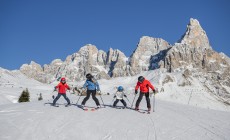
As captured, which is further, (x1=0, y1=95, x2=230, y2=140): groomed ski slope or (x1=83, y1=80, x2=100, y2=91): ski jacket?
(x1=83, y1=80, x2=100, y2=91): ski jacket

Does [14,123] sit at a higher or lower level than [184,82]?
lower

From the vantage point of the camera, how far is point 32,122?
12297 mm

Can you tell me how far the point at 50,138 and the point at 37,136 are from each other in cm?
53

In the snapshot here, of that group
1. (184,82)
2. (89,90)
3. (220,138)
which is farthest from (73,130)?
(184,82)

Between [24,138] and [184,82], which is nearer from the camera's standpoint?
[24,138]

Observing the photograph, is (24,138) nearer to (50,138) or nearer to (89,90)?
(50,138)

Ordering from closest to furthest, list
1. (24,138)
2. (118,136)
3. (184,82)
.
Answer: (24,138)
(118,136)
(184,82)

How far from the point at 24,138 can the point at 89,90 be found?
851 cm

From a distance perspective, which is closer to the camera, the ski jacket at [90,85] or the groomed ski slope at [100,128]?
the groomed ski slope at [100,128]

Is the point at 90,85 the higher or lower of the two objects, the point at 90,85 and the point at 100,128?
the higher

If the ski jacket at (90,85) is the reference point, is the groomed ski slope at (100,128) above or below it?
below

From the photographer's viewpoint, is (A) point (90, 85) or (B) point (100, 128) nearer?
(B) point (100, 128)

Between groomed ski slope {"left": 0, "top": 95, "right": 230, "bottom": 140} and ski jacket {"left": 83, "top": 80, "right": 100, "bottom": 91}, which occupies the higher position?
ski jacket {"left": 83, "top": 80, "right": 100, "bottom": 91}

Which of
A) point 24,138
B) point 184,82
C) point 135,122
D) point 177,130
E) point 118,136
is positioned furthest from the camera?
point 184,82
